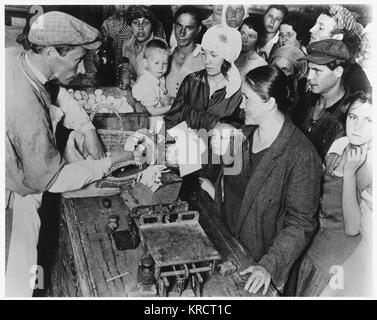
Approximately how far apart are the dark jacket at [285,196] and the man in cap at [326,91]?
0.26 meters

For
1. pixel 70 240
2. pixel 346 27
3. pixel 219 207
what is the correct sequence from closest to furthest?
pixel 70 240 → pixel 346 27 → pixel 219 207

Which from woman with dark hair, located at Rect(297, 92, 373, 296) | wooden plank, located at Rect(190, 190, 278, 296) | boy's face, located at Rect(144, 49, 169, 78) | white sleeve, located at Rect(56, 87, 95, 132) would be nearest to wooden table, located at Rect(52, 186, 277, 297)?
wooden plank, located at Rect(190, 190, 278, 296)

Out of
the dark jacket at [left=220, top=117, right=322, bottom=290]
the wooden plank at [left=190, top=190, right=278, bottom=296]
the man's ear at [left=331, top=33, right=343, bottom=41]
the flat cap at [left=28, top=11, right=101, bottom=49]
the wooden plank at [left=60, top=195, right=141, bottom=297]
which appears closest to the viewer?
the wooden plank at [left=60, top=195, right=141, bottom=297]

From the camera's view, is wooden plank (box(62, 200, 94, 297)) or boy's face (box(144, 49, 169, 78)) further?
boy's face (box(144, 49, 169, 78))

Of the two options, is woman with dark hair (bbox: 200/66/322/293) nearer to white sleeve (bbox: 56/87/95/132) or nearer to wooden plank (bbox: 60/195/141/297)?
wooden plank (bbox: 60/195/141/297)

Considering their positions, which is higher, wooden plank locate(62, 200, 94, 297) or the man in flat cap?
the man in flat cap

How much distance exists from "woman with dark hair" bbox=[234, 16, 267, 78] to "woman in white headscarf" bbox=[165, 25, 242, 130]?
42mm

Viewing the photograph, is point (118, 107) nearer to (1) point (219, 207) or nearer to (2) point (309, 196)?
(1) point (219, 207)

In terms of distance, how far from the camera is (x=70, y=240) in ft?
10.5

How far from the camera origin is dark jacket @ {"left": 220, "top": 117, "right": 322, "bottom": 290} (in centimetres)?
319

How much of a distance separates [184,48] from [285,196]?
1465 mm

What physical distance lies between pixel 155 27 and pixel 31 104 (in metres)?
1.16

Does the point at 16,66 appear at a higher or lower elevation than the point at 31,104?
higher
